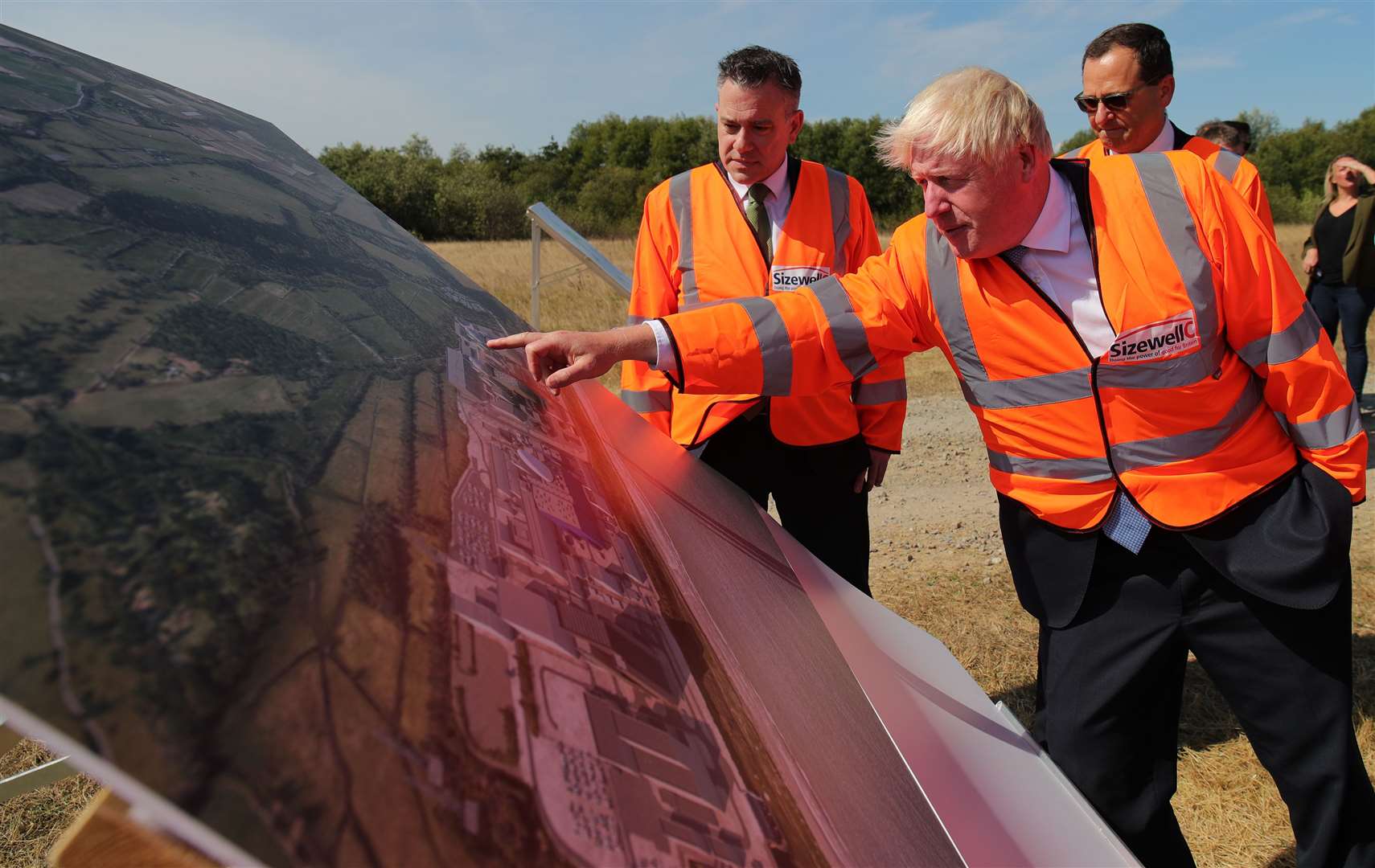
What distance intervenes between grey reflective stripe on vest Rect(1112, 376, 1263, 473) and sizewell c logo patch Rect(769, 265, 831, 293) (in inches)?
43.5

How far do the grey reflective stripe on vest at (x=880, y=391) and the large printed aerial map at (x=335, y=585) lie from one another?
134cm

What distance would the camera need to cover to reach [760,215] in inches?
105

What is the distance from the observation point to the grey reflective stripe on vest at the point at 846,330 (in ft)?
5.90

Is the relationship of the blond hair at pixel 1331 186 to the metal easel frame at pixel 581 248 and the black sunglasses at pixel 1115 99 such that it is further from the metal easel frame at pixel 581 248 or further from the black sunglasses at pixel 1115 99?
the metal easel frame at pixel 581 248

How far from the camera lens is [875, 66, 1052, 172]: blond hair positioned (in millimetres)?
1506

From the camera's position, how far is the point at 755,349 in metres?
1.76

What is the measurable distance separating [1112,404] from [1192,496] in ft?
0.72

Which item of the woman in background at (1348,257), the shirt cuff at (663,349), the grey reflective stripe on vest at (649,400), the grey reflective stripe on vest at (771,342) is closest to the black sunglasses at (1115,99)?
the grey reflective stripe on vest at (649,400)

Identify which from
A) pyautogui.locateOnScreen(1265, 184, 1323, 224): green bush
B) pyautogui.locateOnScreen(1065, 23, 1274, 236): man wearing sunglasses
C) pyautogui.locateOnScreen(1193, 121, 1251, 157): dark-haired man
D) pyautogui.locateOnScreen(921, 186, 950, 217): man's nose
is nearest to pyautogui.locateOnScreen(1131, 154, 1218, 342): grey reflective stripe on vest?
pyautogui.locateOnScreen(921, 186, 950, 217): man's nose

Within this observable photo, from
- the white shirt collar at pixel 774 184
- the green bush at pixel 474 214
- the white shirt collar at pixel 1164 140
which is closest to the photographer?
the white shirt collar at pixel 774 184

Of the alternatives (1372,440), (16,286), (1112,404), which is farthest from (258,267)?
(1372,440)

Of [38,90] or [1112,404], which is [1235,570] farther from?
[38,90]

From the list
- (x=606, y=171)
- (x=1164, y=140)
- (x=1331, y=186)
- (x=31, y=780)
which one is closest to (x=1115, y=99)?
(x=1164, y=140)

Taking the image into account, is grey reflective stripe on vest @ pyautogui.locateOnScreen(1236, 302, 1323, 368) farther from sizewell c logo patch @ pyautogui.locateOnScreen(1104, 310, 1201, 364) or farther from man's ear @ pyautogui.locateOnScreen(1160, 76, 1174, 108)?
man's ear @ pyautogui.locateOnScreen(1160, 76, 1174, 108)
